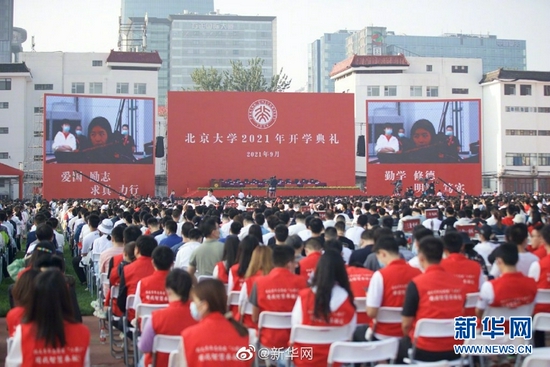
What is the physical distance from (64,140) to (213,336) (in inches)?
976

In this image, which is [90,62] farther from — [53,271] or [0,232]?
[53,271]

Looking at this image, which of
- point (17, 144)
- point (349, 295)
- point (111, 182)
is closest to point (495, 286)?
point (349, 295)

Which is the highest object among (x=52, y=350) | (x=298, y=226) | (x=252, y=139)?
(x=252, y=139)

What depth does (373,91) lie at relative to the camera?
3966 cm

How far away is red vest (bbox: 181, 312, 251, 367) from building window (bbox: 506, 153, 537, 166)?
36261 millimetres

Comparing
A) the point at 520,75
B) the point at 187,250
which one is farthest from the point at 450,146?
the point at 187,250

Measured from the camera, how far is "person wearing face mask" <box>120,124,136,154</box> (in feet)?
88.4

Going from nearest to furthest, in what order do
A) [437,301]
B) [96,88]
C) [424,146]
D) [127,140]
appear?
[437,301]
[127,140]
[424,146]
[96,88]

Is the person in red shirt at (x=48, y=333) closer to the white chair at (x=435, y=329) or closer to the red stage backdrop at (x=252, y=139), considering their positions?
the white chair at (x=435, y=329)

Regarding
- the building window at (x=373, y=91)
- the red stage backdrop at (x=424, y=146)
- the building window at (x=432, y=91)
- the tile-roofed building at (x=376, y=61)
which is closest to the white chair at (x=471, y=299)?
the red stage backdrop at (x=424, y=146)

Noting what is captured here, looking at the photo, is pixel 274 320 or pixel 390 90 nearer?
pixel 274 320

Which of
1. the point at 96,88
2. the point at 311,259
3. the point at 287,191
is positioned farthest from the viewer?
the point at 96,88

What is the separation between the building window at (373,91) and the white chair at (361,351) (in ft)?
121

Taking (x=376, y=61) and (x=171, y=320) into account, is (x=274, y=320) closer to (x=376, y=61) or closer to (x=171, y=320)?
(x=171, y=320)
